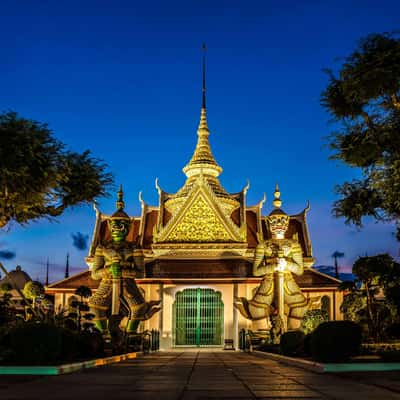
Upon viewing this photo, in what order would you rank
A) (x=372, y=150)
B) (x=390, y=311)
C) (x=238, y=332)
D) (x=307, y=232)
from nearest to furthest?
1. (x=372, y=150)
2. (x=390, y=311)
3. (x=238, y=332)
4. (x=307, y=232)

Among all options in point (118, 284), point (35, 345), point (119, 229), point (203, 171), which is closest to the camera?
point (35, 345)

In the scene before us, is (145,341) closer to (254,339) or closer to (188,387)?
(254,339)

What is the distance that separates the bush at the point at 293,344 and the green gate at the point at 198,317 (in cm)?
1012

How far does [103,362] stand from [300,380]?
595 centimetres

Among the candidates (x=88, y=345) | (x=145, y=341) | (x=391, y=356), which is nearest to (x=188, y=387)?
(x=391, y=356)

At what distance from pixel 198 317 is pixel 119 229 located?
726 cm

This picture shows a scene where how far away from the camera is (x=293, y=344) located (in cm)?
1506

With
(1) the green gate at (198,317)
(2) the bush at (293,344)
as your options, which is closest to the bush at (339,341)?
(2) the bush at (293,344)

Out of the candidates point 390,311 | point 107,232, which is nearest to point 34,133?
point 390,311

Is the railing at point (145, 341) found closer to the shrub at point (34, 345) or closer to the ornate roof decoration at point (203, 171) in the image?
the ornate roof decoration at point (203, 171)

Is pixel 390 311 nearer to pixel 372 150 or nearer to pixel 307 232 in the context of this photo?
pixel 372 150

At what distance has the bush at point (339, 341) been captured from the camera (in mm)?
11133

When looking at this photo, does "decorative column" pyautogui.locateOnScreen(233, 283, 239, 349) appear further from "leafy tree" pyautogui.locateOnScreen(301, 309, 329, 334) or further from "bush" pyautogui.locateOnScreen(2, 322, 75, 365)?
"bush" pyautogui.locateOnScreen(2, 322, 75, 365)

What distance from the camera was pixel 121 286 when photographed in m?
19.2
